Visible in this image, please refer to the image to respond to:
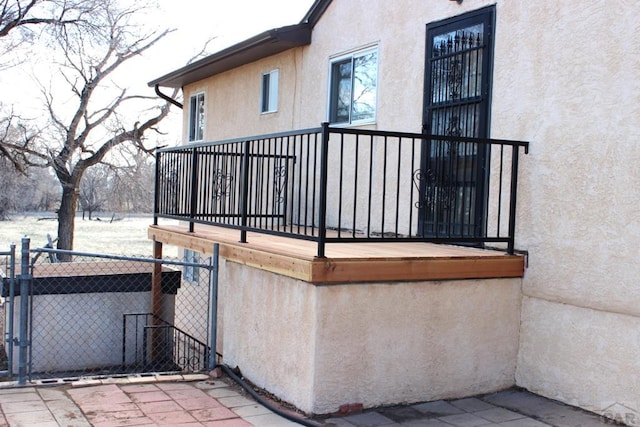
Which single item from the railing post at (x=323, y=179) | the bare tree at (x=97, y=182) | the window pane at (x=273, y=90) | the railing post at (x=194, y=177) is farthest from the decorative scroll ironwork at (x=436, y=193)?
the bare tree at (x=97, y=182)

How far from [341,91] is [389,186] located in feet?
5.72

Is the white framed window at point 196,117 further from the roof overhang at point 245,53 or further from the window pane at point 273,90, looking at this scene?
the window pane at point 273,90

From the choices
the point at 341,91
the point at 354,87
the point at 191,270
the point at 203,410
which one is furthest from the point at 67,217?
the point at 203,410

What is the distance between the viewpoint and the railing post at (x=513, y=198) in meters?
5.59

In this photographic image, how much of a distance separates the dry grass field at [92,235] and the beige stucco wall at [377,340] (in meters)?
17.3

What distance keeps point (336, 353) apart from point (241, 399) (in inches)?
40.6

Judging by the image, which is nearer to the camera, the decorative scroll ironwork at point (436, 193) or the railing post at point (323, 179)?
the railing post at point (323, 179)

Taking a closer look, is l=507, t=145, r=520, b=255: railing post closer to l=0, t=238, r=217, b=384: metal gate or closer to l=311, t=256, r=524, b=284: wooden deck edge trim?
l=311, t=256, r=524, b=284: wooden deck edge trim

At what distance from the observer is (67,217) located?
2348cm

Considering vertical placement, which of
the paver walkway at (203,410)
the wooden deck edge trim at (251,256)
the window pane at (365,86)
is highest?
the window pane at (365,86)

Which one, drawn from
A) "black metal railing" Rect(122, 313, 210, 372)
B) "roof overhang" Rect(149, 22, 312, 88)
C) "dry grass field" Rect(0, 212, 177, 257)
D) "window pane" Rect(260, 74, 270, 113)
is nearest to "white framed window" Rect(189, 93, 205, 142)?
"roof overhang" Rect(149, 22, 312, 88)

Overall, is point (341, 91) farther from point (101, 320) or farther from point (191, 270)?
point (191, 270)

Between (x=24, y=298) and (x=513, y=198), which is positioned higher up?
(x=513, y=198)

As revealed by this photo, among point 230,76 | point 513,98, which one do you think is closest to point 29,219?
point 230,76
